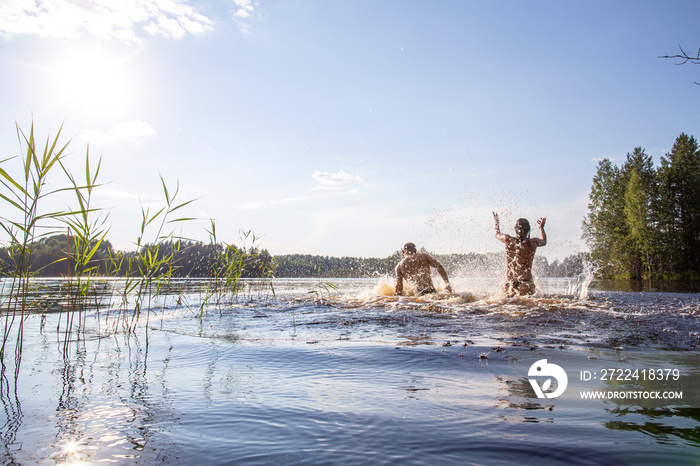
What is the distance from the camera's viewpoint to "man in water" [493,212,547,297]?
420 inches

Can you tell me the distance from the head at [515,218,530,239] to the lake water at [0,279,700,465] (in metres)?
4.52

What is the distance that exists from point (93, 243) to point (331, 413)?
15.9 feet

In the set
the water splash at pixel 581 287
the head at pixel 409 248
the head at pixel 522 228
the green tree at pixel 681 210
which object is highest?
the green tree at pixel 681 210

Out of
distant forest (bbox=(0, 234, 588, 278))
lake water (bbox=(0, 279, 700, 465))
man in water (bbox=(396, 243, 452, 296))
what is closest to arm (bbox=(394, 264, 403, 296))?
man in water (bbox=(396, 243, 452, 296))

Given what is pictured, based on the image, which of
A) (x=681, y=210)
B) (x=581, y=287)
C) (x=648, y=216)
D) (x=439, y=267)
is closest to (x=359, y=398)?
(x=439, y=267)

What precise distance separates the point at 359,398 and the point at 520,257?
29.5 feet

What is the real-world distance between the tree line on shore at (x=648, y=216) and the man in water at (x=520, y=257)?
3770 centimetres

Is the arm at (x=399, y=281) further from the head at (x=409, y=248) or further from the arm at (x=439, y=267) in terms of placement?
the arm at (x=439, y=267)

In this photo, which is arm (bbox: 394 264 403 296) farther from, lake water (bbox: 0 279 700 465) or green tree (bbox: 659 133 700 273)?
green tree (bbox: 659 133 700 273)

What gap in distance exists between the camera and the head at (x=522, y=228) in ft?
35.5

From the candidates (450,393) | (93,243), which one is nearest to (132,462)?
(450,393)

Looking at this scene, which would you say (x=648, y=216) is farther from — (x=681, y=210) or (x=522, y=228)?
(x=522, y=228)

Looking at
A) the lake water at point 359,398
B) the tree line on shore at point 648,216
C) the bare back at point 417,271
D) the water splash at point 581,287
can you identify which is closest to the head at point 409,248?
the bare back at point 417,271

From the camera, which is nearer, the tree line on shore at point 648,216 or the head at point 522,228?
the head at point 522,228
